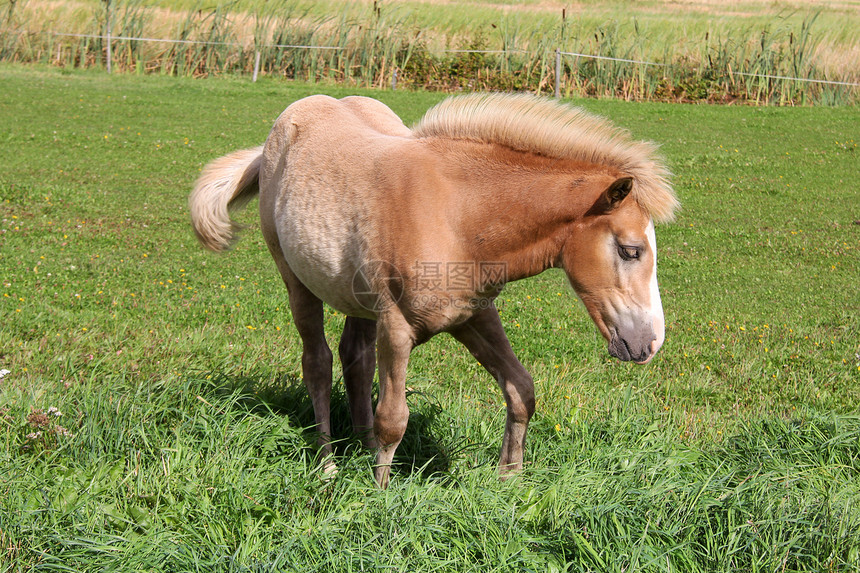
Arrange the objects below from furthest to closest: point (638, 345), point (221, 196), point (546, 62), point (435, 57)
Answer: point (435, 57) < point (546, 62) < point (221, 196) < point (638, 345)

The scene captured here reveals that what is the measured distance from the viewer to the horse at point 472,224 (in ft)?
10.8

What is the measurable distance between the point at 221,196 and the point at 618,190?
8.65 feet

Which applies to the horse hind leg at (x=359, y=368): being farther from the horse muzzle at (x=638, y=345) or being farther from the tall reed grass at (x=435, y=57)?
the tall reed grass at (x=435, y=57)

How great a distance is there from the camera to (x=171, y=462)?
3.74m

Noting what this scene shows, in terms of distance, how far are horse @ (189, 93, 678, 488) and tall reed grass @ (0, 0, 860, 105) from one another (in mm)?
17538

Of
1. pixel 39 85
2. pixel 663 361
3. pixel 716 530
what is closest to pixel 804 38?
pixel 663 361

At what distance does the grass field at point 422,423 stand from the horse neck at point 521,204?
3.59ft

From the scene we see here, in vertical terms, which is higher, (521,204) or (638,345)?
(521,204)

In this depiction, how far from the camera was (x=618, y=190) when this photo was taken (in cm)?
317

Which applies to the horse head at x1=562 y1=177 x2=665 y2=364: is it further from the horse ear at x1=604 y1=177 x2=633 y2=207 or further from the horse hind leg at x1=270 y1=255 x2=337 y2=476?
the horse hind leg at x1=270 y1=255 x2=337 y2=476

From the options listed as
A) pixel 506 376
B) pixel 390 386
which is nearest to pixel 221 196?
pixel 390 386

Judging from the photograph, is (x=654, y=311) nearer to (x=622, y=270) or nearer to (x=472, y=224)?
(x=622, y=270)

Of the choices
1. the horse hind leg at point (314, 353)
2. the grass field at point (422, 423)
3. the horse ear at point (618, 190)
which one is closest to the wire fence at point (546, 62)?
the grass field at point (422, 423)

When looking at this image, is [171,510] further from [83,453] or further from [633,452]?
[633,452]
